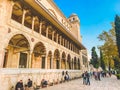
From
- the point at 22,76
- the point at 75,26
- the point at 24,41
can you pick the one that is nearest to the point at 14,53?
the point at 24,41

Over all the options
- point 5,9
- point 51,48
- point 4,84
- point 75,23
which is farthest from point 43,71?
point 75,23

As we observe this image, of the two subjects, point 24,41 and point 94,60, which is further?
point 94,60

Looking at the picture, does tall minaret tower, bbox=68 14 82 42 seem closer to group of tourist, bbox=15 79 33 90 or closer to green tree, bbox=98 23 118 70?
green tree, bbox=98 23 118 70

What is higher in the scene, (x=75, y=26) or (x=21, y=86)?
(x=75, y=26)

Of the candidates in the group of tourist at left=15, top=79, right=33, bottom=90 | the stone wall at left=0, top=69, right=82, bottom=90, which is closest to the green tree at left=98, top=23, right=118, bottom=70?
the stone wall at left=0, top=69, right=82, bottom=90

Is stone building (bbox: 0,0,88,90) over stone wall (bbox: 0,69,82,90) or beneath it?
over

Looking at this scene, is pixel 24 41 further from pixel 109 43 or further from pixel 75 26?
pixel 75 26

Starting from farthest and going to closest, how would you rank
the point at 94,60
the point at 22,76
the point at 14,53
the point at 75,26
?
the point at 94,60 → the point at 75,26 → the point at 14,53 → the point at 22,76

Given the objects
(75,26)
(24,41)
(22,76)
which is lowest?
(22,76)

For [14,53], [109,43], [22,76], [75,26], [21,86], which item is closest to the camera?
[21,86]

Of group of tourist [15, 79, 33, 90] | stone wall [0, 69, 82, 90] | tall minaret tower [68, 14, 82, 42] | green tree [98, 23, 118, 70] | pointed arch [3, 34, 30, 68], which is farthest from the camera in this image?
tall minaret tower [68, 14, 82, 42]

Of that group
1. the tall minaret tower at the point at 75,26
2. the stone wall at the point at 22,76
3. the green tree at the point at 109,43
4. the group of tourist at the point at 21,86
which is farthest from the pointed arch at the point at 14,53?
the tall minaret tower at the point at 75,26

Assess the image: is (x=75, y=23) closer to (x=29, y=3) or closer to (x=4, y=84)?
(x=29, y=3)

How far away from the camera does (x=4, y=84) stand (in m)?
8.05
